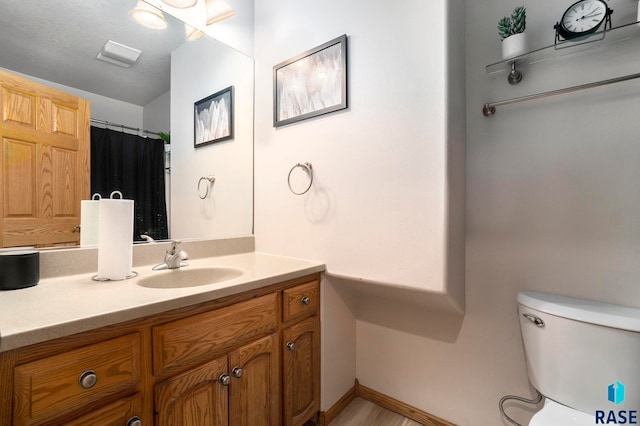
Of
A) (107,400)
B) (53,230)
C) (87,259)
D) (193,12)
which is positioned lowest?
(107,400)

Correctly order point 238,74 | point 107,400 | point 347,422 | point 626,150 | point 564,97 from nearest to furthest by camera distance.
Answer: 1. point 107,400
2. point 626,150
3. point 564,97
4. point 347,422
5. point 238,74

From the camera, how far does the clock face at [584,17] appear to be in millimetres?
948

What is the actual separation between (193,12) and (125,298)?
1522mm

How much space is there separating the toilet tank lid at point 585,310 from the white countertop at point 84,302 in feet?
3.24

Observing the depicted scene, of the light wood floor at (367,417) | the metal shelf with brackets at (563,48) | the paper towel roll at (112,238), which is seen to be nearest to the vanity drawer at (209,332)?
the paper towel roll at (112,238)

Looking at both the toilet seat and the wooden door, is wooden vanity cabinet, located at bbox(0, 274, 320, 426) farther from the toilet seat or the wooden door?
the toilet seat

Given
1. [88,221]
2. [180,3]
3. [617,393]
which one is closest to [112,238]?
[88,221]

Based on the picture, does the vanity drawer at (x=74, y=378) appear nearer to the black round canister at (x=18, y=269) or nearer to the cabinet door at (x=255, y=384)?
the cabinet door at (x=255, y=384)

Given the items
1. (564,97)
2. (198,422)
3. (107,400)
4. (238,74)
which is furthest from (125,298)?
(564,97)

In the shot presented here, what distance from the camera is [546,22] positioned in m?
1.11

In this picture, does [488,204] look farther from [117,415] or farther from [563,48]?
[117,415]

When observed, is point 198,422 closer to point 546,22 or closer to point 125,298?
point 125,298

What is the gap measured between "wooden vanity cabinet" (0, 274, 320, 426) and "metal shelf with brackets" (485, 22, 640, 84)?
1.30 m

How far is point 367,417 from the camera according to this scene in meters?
1.48
